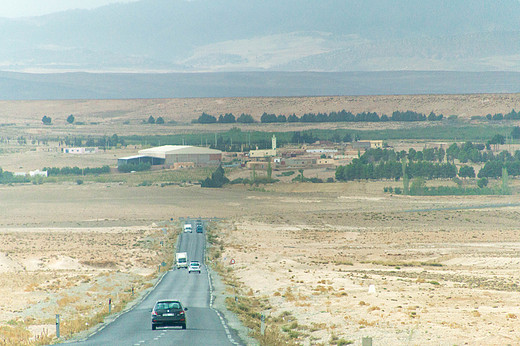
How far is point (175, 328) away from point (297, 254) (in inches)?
1883

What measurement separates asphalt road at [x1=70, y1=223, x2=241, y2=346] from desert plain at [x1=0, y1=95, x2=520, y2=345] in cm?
207

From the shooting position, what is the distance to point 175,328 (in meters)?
31.6

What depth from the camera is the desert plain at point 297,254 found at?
33.7m

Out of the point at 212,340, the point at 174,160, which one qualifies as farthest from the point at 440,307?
the point at 174,160

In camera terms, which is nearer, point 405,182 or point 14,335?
point 14,335

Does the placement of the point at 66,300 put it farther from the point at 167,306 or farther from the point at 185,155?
the point at 185,155

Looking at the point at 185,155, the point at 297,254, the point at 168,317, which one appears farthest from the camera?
the point at 185,155

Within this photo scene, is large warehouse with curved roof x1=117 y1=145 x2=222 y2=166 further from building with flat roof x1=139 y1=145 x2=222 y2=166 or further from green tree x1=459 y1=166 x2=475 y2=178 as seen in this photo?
green tree x1=459 y1=166 x2=475 y2=178

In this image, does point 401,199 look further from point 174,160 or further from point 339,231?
point 174,160

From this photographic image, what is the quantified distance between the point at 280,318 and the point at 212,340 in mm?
10058

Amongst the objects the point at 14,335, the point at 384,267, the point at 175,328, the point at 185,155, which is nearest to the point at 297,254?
the point at 384,267

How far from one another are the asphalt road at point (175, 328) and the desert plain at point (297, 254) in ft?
6.79

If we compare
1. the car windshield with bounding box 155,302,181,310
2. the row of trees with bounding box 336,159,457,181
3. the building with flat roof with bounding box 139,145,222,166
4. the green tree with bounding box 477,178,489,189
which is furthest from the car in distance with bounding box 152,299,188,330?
the building with flat roof with bounding box 139,145,222,166

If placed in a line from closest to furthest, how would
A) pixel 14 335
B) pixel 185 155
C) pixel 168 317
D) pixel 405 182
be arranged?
pixel 168 317 → pixel 14 335 → pixel 405 182 → pixel 185 155
